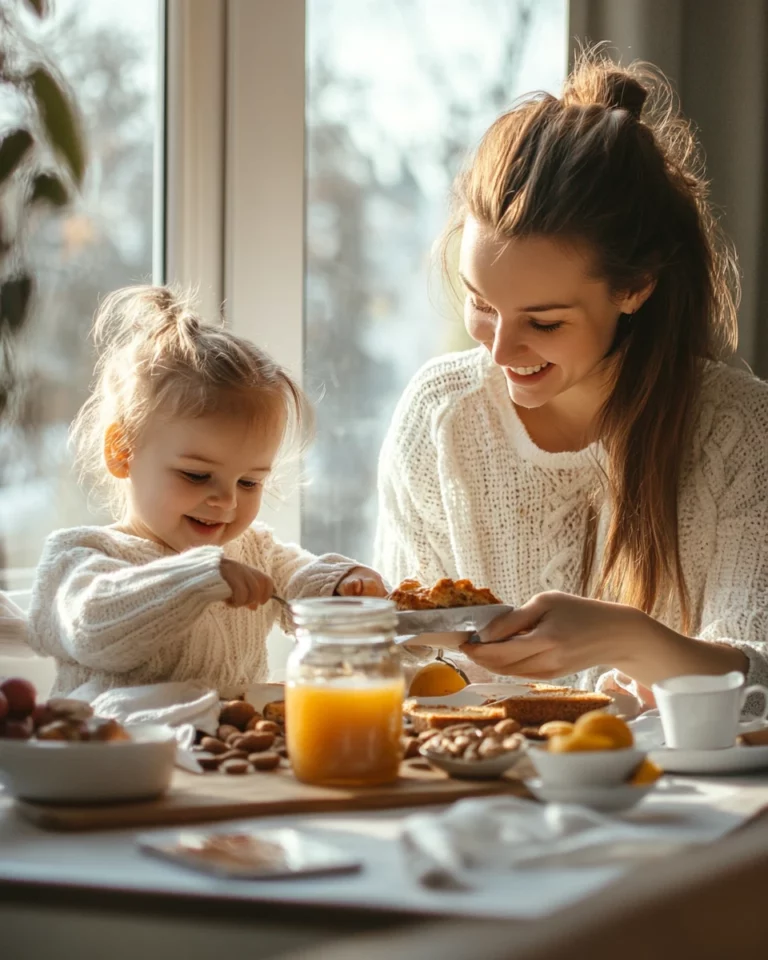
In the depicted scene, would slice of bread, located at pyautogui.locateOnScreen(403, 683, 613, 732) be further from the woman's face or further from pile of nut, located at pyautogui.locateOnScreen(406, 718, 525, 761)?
the woman's face

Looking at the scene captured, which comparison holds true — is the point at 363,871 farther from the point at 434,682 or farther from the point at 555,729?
the point at 434,682

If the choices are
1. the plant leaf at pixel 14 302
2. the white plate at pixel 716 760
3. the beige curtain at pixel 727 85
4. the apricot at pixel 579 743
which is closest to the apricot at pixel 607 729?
the apricot at pixel 579 743

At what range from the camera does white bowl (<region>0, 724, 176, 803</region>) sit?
108cm

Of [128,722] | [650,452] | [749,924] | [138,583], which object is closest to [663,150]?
[650,452]

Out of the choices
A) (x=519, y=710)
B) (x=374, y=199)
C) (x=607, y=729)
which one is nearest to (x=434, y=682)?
(x=519, y=710)

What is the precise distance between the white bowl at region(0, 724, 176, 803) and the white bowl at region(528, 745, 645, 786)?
31 centimetres

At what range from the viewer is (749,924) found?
2.89 feet

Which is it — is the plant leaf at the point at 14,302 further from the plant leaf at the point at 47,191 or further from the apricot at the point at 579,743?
the apricot at the point at 579,743

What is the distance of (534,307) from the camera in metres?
1.87

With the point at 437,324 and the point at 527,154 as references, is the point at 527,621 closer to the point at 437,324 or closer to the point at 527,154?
the point at 527,154

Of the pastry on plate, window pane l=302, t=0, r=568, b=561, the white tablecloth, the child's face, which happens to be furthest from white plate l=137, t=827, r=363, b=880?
window pane l=302, t=0, r=568, b=561

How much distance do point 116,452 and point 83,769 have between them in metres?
0.74

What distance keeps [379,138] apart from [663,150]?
2.24ft

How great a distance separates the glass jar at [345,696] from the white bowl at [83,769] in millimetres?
141
